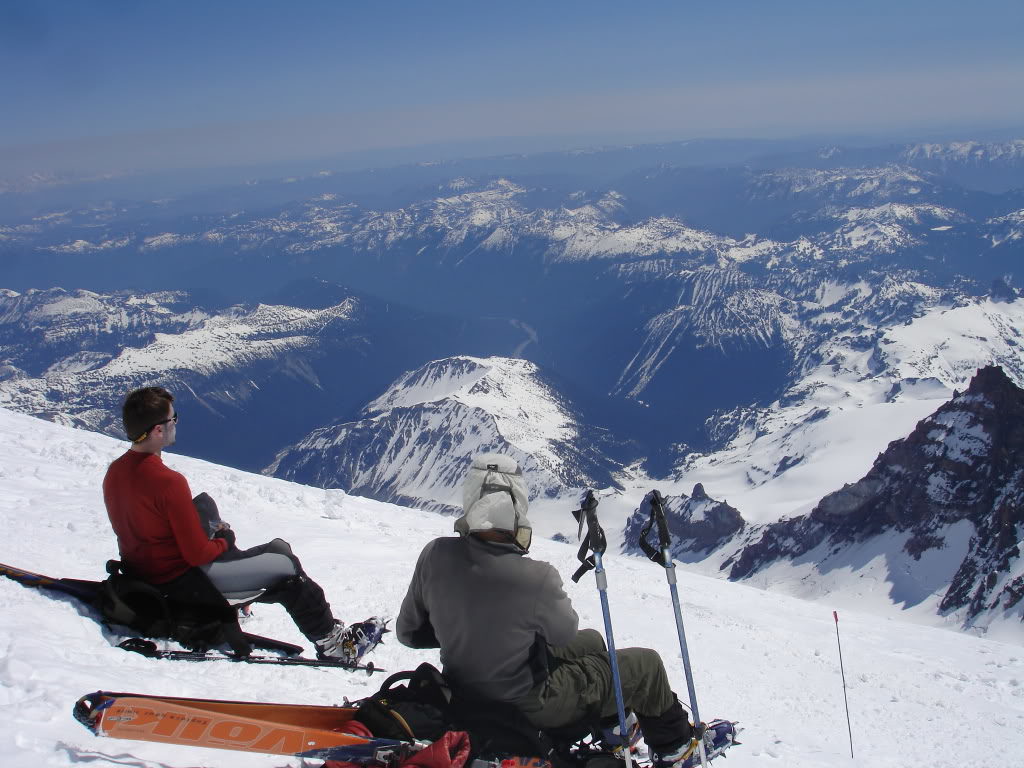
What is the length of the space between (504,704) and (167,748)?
320cm

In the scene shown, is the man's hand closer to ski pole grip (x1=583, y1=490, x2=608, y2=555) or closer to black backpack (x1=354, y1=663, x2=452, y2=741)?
black backpack (x1=354, y1=663, x2=452, y2=741)

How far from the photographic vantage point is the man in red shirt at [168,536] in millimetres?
7922

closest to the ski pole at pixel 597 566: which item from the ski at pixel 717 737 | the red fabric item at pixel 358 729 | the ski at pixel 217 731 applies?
the ski at pixel 717 737

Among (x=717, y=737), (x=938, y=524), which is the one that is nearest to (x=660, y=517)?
(x=717, y=737)

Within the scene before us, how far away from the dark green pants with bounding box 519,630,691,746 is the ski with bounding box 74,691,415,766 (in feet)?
5.10

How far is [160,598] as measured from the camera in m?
8.52

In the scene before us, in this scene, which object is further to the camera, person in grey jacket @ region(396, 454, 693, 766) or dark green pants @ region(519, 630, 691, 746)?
dark green pants @ region(519, 630, 691, 746)

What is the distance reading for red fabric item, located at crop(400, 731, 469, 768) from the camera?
5754 mm

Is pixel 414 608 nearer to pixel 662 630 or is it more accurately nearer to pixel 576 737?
pixel 576 737

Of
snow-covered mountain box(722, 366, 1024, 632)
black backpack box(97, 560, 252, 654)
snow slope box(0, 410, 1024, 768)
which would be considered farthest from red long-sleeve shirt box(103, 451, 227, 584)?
snow-covered mountain box(722, 366, 1024, 632)

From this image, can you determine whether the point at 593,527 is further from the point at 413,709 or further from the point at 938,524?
the point at 938,524

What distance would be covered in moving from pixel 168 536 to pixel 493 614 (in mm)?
4568

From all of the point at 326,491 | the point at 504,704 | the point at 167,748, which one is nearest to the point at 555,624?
the point at 504,704

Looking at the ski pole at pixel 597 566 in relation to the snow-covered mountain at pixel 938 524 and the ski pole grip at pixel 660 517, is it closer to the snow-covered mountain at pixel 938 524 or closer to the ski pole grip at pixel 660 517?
the ski pole grip at pixel 660 517
